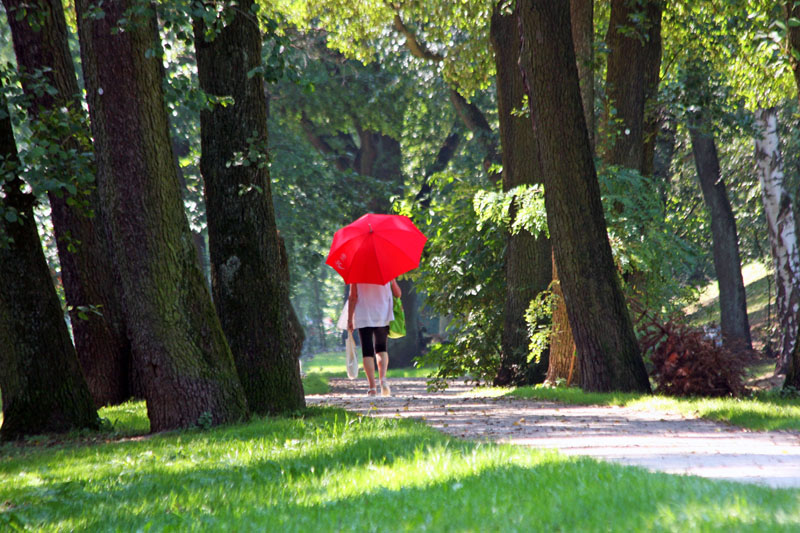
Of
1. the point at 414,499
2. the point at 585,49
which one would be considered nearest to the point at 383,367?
the point at 585,49

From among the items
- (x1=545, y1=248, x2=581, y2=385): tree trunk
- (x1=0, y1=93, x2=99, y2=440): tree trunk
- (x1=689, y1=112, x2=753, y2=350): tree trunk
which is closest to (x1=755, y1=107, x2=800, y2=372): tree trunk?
(x1=689, y1=112, x2=753, y2=350): tree trunk

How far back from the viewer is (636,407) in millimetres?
10375

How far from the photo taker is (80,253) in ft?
38.1

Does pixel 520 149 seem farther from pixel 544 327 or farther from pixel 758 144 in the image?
pixel 758 144

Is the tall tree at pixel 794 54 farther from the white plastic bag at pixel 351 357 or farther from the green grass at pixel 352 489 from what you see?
the white plastic bag at pixel 351 357

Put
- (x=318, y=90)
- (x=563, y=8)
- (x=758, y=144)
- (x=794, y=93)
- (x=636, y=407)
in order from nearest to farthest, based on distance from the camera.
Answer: (x=636, y=407)
(x=563, y=8)
(x=794, y=93)
(x=758, y=144)
(x=318, y=90)

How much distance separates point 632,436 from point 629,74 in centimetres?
794

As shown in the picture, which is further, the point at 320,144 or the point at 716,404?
the point at 320,144

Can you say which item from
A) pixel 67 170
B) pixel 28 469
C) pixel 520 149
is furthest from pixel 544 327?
pixel 28 469

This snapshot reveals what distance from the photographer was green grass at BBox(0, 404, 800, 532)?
420 centimetres

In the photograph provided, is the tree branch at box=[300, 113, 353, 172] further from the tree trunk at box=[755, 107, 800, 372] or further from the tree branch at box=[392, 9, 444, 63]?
the tree trunk at box=[755, 107, 800, 372]

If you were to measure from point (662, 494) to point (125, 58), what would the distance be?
20.9 feet

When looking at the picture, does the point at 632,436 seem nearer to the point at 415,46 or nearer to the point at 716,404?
the point at 716,404

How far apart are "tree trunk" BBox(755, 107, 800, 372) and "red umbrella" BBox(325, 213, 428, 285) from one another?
36.5ft
